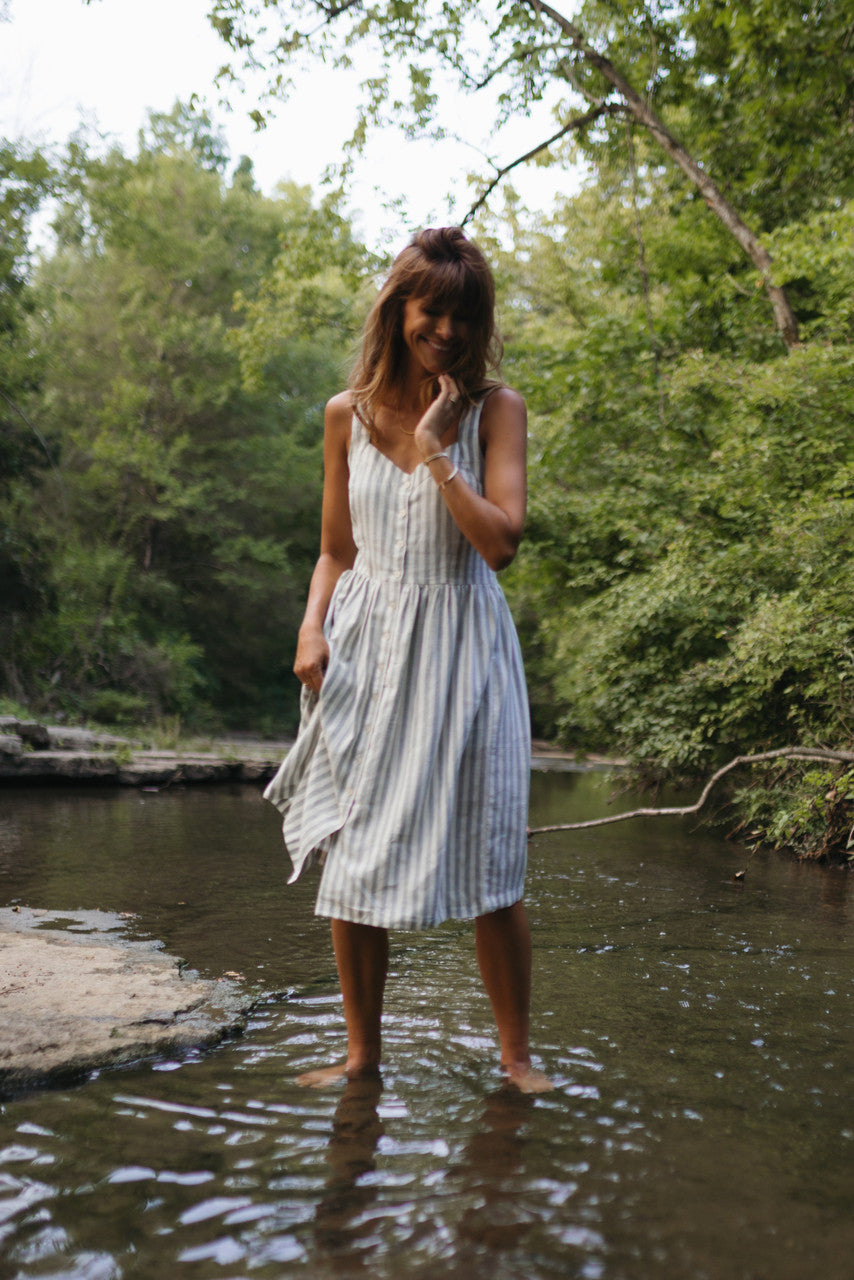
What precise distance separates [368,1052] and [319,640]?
0.91 metres

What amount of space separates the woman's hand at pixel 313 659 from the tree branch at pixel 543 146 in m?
9.15

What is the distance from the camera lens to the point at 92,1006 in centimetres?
258

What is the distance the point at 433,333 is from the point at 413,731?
2.85 feet

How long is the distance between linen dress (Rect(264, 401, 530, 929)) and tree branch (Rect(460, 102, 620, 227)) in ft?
29.8

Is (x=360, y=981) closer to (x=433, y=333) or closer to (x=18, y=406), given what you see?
(x=433, y=333)

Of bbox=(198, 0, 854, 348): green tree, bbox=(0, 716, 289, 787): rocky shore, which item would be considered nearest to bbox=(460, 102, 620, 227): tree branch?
bbox=(198, 0, 854, 348): green tree

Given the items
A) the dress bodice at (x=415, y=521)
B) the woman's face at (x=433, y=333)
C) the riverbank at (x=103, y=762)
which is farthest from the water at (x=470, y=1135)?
the riverbank at (x=103, y=762)

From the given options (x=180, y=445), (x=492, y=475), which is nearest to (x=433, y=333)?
(x=492, y=475)

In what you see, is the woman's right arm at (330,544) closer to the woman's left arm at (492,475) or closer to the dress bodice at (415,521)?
the dress bodice at (415,521)

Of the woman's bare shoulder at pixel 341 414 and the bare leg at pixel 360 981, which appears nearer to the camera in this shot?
the bare leg at pixel 360 981

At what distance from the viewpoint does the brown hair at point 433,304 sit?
2.27 m

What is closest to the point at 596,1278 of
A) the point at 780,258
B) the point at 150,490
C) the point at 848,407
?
the point at 848,407

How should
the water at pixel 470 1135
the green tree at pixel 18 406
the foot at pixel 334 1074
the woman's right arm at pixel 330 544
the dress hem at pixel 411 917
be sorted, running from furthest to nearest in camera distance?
the green tree at pixel 18 406 → the woman's right arm at pixel 330 544 → the foot at pixel 334 1074 → the dress hem at pixel 411 917 → the water at pixel 470 1135

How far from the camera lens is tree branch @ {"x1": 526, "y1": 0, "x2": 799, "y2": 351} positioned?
366 inches
